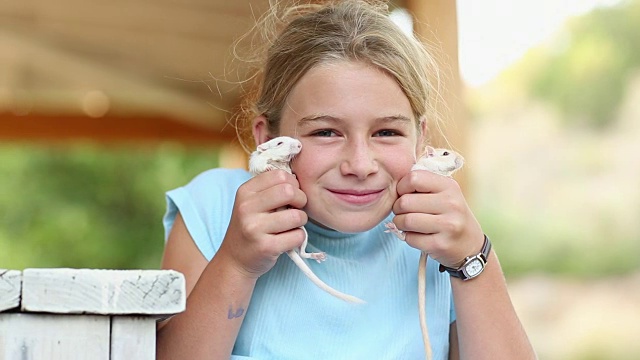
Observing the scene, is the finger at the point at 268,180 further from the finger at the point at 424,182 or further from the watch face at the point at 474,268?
the watch face at the point at 474,268

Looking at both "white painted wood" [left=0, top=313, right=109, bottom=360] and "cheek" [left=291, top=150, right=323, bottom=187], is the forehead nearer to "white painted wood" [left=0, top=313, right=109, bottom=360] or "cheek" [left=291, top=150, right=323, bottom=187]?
"cheek" [left=291, top=150, right=323, bottom=187]

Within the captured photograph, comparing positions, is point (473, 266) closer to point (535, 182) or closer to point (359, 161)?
point (359, 161)

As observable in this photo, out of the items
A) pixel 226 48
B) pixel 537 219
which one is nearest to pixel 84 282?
pixel 226 48

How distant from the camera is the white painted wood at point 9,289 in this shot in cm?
112

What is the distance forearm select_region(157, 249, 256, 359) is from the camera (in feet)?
5.23

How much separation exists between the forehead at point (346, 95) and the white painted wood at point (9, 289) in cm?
72

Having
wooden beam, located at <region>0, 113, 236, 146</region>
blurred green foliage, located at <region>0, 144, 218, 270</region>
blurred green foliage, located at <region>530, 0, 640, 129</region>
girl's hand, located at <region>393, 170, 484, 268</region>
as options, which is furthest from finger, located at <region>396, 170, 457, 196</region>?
blurred green foliage, located at <region>530, 0, 640, 129</region>

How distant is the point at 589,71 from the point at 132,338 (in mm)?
11955

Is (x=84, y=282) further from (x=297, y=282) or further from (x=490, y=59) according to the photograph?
(x=490, y=59)

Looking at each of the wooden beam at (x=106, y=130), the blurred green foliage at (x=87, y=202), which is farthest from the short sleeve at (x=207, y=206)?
the blurred green foliage at (x=87, y=202)

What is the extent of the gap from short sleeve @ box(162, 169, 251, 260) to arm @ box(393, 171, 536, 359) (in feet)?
1.33

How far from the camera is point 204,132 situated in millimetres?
7371

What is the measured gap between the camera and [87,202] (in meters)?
12.8

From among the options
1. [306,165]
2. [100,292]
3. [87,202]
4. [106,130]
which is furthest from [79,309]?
[87,202]
